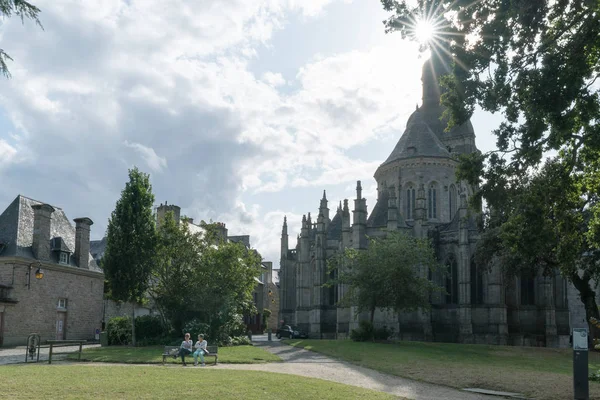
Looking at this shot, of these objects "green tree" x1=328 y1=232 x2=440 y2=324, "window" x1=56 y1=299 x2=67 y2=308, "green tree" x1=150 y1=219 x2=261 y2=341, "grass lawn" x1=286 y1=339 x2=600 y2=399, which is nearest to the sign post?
"grass lawn" x1=286 y1=339 x2=600 y2=399

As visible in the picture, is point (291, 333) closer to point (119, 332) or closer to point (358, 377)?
point (119, 332)

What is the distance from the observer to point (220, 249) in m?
32.9

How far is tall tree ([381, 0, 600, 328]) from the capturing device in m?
13.4

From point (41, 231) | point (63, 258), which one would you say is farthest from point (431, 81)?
point (41, 231)

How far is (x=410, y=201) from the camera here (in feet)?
184

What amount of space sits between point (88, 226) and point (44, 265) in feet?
16.6

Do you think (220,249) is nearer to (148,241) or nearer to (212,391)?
(148,241)

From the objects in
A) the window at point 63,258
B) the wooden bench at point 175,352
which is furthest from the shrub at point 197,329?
the window at point 63,258

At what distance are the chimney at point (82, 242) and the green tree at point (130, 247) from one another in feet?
25.2

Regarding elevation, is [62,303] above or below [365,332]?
above

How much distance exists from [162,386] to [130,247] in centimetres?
1969

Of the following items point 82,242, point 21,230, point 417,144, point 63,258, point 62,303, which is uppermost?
point 417,144

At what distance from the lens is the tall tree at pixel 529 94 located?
13.4 metres

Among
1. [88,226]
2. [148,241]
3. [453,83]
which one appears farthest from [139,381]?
[88,226]
